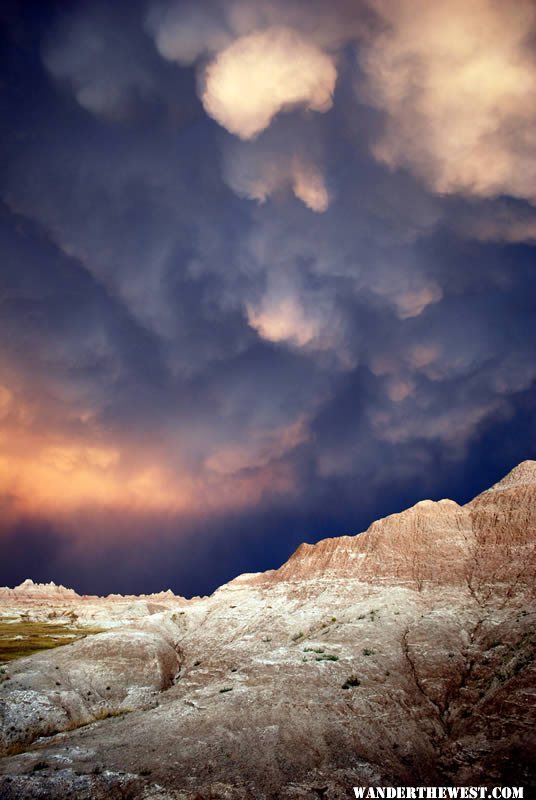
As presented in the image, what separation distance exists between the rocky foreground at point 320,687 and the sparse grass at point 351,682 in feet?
0.58

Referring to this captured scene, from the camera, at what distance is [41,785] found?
77.3ft

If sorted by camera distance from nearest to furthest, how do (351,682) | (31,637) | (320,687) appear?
(320,687) → (351,682) → (31,637)

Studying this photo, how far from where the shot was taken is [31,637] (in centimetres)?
10244

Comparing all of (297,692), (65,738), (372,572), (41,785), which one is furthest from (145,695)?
(372,572)

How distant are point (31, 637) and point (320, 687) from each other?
3775 inches

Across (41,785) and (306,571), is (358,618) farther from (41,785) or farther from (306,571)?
(41,785)

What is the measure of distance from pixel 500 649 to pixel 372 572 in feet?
120

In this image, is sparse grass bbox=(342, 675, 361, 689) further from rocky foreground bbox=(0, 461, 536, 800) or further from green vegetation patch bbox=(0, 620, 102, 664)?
green vegetation patch bbox=(0, 620, 102, 664)

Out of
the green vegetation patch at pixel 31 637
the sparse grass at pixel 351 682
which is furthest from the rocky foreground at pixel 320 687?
the green vegetation patch at pixel 31 637

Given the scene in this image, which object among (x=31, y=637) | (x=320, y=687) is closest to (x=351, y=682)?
(x=320, y=687)

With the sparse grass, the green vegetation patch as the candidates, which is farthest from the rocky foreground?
the green vegetation patch

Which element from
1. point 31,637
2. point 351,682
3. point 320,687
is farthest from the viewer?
point 31,637

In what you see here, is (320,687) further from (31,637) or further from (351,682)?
(31,637)

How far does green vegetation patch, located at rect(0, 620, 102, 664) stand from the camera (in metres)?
79.0
